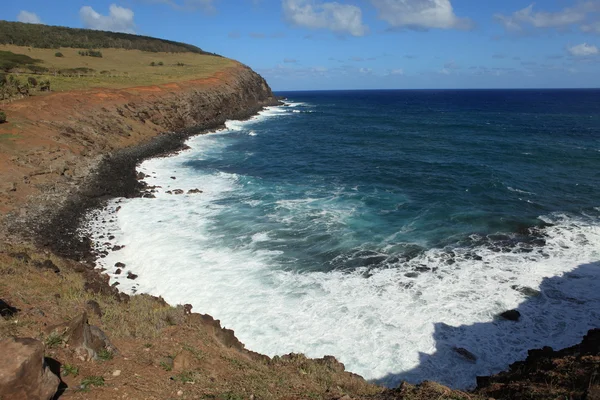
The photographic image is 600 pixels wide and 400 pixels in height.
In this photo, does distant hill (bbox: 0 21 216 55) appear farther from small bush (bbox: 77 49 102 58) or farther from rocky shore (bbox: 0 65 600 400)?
rocky shore (bbox: 0 65 600 400)

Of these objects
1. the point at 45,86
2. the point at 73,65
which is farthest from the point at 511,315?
the point at 73,65

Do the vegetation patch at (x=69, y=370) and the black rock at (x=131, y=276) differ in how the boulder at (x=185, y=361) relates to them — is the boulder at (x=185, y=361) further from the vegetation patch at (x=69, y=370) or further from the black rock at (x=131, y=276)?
the black rock at (x=131, y=276)

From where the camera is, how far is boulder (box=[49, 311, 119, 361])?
9305 millimetres

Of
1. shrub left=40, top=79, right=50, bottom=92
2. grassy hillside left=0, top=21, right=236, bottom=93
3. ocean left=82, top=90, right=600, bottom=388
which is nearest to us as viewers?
ocean left=82, top=90, right=600, bottom=388

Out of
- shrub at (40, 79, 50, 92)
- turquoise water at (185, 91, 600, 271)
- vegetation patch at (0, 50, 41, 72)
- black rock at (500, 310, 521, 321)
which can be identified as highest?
vegetation patch at (0, 50, 41, 72)

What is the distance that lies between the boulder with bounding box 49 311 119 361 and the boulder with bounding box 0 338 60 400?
5.93 ft

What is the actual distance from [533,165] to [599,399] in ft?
135

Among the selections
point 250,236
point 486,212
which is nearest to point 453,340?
point 250,236

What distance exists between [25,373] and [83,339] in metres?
2.44

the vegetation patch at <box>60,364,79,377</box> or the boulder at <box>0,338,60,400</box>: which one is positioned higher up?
the boulder at <box>0,338,60,400</box>

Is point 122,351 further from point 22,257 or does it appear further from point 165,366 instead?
point 22,257

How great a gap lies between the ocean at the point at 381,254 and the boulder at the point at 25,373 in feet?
27.9

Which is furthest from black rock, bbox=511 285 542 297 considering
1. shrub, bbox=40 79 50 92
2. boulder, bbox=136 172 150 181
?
shrub, bbox=40 79 50 92

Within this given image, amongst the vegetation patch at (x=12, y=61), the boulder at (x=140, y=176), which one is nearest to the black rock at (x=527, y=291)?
the boulder at (x=140, y=176)
